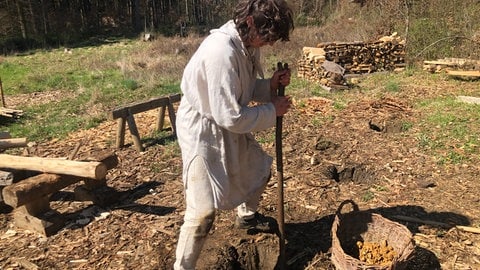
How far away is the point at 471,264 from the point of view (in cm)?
337

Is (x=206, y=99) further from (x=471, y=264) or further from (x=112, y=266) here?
(x=471, y=264)

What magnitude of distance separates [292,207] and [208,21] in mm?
21372

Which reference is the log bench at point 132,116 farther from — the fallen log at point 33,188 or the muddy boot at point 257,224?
the muddy boot at point 257,224

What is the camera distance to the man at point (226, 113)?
2490mm

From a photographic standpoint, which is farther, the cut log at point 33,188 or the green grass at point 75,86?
the green grass at point 75,86

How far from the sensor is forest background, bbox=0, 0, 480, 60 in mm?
12023

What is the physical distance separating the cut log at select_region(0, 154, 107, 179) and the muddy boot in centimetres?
144

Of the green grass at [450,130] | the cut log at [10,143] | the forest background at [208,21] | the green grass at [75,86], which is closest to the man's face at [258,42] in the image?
the green grass at [450,130]

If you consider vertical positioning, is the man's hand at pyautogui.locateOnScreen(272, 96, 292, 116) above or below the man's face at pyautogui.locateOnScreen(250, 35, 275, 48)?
below

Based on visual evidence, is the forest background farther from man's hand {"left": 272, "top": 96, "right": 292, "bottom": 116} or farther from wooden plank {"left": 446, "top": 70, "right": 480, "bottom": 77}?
man's hand {"left": 272, "top": 96, "right": 292, "bottom": 116}

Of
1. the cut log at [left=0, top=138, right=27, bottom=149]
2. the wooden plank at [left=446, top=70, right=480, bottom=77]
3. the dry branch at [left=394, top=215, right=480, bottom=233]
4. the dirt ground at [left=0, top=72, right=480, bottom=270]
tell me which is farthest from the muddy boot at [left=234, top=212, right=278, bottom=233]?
the wooden plank at [left=446, top=70, right=480, bottom=77]

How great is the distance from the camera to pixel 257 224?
360 cm

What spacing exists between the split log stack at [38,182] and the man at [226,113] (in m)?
1.49

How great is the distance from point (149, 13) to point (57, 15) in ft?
18.4
